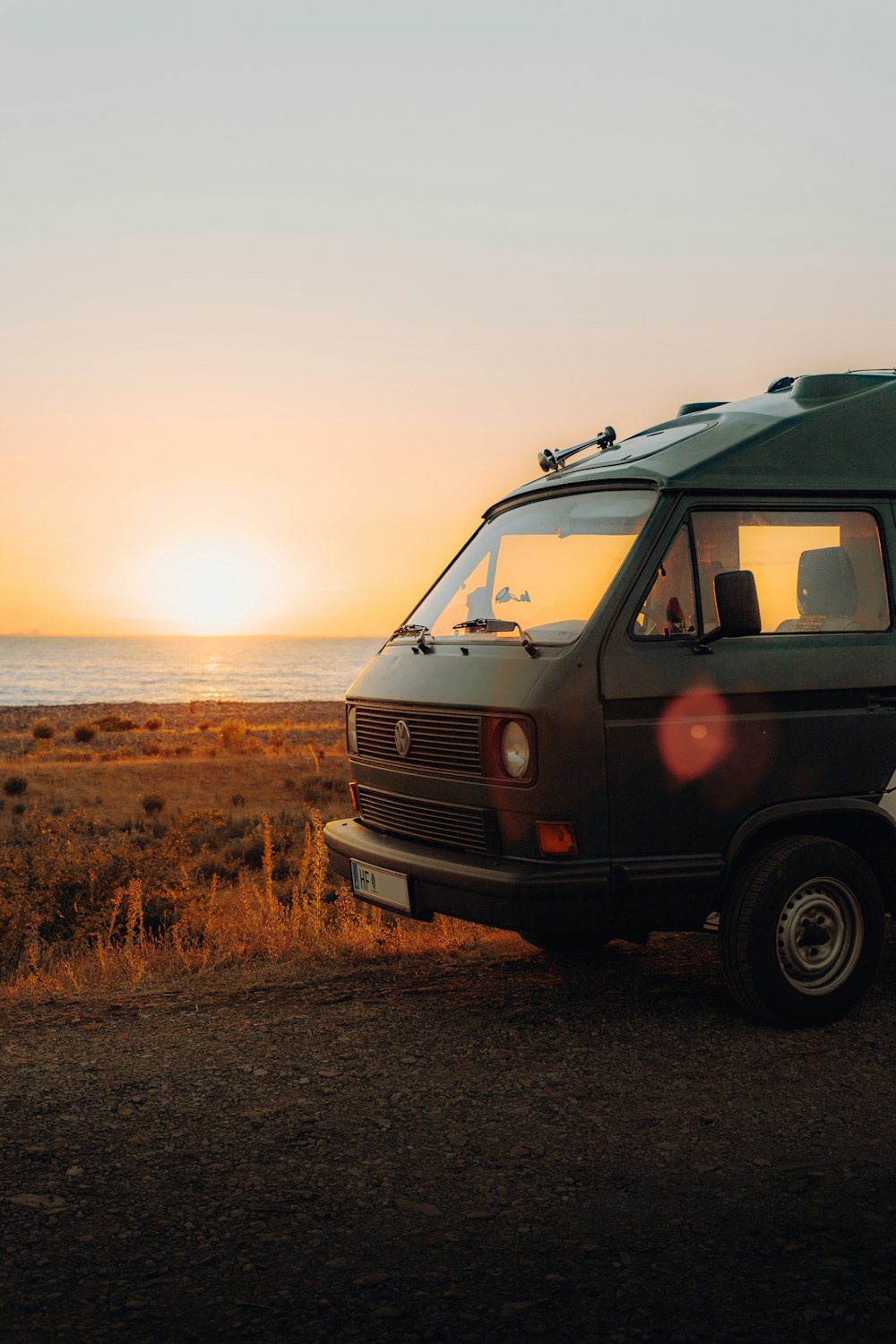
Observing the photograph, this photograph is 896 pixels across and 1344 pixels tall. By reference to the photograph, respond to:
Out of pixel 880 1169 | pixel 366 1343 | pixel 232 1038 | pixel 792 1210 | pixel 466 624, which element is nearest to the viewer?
pixel 366 1343

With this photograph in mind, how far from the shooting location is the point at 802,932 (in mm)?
5305

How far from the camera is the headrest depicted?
18.5 feet

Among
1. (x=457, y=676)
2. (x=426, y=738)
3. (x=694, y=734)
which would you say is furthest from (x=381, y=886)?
(x=694, y=734)

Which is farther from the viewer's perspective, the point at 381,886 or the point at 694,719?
the point at 381,886

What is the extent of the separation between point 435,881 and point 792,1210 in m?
2.23

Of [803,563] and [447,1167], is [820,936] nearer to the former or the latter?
[803,563]

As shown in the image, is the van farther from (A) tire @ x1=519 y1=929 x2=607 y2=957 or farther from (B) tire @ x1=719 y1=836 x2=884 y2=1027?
(A) tire @ x1=519 y1=929 x2=607 y2=957

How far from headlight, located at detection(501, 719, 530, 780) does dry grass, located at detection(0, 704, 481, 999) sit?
7.65ft

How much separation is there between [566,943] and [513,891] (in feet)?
6.44

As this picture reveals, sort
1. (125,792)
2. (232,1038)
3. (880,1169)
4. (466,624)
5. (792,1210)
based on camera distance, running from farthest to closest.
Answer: (125,792) < (466,624) < (232,1038) < (880,1169) < (792,1210)

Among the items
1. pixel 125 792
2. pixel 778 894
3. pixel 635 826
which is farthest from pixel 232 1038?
pixel 125 792

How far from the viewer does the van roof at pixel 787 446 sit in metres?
5.47

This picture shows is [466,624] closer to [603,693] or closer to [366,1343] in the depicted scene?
[603,693]

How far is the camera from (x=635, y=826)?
5086 mm
